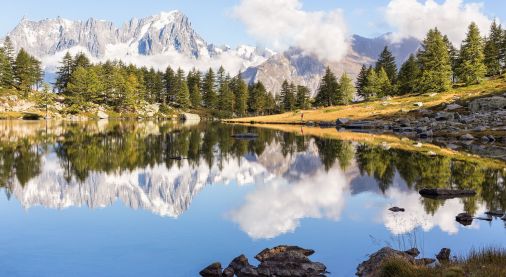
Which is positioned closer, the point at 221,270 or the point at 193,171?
the point at 221,270

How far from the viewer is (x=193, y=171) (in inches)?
1586

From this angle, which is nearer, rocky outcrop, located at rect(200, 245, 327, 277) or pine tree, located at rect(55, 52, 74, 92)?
rocky outcrop, located at rect(200, 245, 327, 277)

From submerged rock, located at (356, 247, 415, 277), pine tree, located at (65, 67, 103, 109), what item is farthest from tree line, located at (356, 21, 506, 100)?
submerged rock, located at (356, 247, 415, 277)

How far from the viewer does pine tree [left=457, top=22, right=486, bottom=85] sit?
13600 cm

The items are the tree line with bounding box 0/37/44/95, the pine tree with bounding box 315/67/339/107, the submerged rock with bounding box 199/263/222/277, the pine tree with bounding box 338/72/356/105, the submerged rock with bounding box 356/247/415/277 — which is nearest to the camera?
the submerged rock with bounding box 356/247/415/277

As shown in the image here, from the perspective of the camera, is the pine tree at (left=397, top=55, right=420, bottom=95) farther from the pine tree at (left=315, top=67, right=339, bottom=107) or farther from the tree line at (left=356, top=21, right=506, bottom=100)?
the pine tree at (left=315, top=67, right=339, bottom=107)

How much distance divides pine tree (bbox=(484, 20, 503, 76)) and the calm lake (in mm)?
119912

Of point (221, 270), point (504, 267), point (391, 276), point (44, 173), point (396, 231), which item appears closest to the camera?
point (504, 267)

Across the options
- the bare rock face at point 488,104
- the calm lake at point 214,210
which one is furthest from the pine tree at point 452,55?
the calm lake at point 214,210

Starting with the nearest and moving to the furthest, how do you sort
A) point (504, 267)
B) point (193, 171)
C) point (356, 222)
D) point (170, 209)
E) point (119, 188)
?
1. point (504, 267)
2. point (356, 222)
3. point (170, 209)
4. point (119, 188)
5. point (193, 171)

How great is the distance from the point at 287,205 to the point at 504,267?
15.8 metres

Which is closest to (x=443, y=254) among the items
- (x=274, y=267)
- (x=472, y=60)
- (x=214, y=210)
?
(x=274, y=267)

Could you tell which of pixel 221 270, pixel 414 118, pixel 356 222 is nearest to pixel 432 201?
pixel 356 222

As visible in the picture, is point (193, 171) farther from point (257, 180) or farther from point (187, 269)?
point (187, 269)
